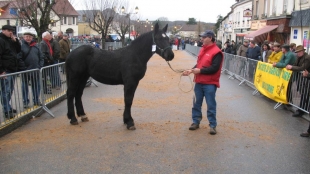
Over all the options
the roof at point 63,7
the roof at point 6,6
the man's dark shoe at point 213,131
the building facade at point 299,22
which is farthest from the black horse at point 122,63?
the roof at point 63,7

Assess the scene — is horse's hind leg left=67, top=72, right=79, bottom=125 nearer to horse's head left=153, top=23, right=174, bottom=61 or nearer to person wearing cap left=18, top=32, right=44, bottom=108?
person wearing cap left=18, top=32, right=44, bottom=108

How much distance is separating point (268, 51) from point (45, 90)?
927cm

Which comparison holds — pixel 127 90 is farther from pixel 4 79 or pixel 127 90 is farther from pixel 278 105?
pixel 278 105

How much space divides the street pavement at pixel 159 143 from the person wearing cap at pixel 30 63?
21.7 inches

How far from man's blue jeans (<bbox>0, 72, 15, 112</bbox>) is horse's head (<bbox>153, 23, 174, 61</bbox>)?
10.3 feet

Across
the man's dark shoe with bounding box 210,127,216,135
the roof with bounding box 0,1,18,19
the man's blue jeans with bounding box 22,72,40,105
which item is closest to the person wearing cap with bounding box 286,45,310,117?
the man's dark shoe with bounding box 210,127,216,135

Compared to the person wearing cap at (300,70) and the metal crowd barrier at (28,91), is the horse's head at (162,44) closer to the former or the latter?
the metal crowd barrier at (28,91)

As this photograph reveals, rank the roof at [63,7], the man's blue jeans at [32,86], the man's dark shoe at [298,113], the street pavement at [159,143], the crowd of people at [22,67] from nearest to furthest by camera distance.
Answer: the street pavement at [159,143], the crowd of people at [22,67], the man's blue jeans at [32,86], the man's dark shoe at [298,113], the roof at [63,7]

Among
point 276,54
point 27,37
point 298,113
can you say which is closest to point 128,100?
point 27,37

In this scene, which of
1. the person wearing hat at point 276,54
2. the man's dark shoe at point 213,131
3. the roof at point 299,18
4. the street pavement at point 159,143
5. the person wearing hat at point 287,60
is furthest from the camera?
the roof at point 299,18

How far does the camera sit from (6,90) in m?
6.12

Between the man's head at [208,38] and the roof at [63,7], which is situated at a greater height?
A: the roof at [63,7]

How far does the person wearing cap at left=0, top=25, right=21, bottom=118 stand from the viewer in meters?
6.05

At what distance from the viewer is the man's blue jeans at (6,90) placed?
5949 millimetres
